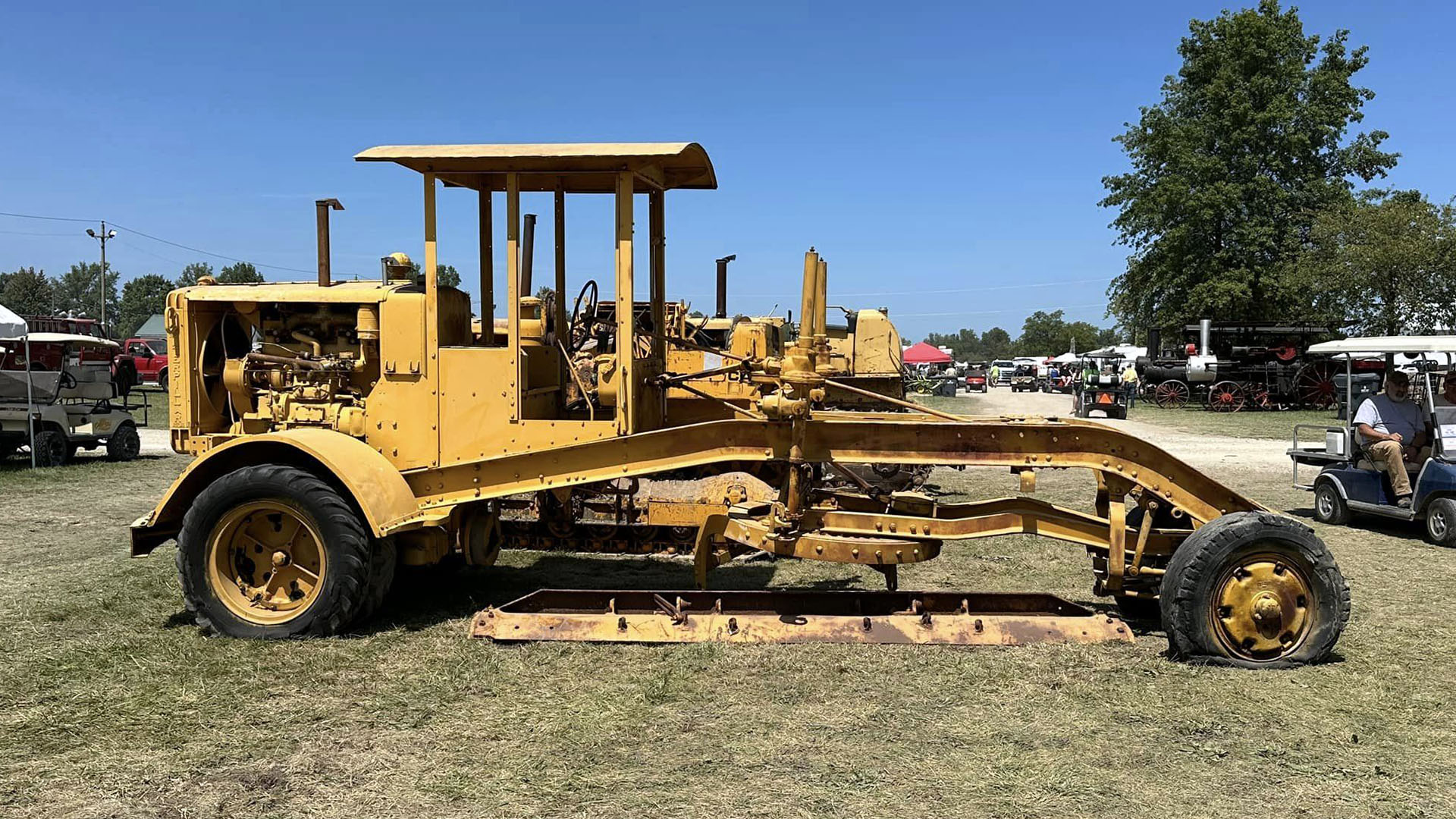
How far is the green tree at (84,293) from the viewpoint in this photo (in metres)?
91.6

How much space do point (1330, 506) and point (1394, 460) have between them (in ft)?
3.15

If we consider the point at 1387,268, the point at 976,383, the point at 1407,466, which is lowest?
the point at 1407,466

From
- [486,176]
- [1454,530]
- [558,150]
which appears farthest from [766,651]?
[1454,530]

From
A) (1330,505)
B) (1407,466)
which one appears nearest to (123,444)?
(1330,505)

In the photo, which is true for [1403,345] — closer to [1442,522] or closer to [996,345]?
[1442,522]

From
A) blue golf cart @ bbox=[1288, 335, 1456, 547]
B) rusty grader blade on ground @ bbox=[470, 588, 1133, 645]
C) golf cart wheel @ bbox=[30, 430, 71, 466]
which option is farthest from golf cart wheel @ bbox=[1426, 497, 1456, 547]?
golf cart wheel @ bbox=[30, 430, 71, 466]

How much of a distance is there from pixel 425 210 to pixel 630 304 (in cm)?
129

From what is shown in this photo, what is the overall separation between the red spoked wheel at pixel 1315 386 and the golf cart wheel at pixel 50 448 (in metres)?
29.3

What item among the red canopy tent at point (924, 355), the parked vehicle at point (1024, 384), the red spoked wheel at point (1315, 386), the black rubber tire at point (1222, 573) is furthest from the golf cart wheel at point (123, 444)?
the parked vehicle at point (1024, 384)

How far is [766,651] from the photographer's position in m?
5.30

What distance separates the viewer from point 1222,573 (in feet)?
16.6

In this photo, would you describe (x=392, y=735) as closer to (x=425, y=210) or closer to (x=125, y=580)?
(x=425, y=210)

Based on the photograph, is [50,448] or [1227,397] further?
[1227,397]

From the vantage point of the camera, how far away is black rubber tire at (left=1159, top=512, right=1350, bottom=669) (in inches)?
198
